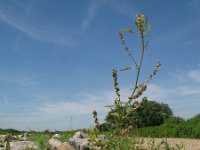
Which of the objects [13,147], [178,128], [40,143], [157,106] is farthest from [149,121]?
[40,143]

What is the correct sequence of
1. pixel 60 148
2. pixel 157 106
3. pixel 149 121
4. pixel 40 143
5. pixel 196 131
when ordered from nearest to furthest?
pixel 40 143, pixel 60 148, pixel 196 131, pixel 149 121, pixel 157 106

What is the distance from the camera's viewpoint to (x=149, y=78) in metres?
2.76

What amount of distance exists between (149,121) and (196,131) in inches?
719

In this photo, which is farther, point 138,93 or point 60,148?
point 60,148

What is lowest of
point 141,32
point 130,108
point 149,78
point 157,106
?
point 130,108

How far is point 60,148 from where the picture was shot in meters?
6.55

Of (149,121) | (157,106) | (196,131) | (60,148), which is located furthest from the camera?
(157,106)

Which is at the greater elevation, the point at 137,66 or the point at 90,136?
the point at 137,66

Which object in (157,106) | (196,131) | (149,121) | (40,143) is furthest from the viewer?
(157,106)

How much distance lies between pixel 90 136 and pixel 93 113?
0.52ft

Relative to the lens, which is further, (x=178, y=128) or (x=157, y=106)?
(x=157, y=106)

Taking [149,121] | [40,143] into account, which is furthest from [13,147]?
[149,121]

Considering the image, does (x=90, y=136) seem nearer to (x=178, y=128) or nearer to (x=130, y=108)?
(x=130, y=108)

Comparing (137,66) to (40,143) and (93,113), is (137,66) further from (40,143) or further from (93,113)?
(40,143)
